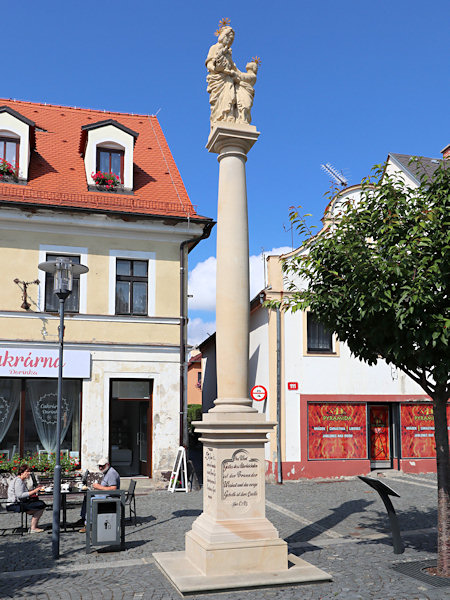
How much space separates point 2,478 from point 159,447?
13.0 ft

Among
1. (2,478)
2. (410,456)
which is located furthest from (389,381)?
(2,478)

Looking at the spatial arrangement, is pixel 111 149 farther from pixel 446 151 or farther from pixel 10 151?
pixel 446 151

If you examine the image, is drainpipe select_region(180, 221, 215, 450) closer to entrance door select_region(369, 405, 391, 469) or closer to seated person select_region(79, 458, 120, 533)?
seated person select_region(79, 458, 120, 533)

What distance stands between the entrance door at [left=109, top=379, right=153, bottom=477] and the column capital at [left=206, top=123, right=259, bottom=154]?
9.30 metres

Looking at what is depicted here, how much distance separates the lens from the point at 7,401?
16188 mm

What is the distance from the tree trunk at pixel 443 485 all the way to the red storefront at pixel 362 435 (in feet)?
32.4

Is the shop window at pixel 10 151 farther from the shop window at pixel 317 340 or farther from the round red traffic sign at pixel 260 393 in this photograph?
the shop window at pixel 317 340

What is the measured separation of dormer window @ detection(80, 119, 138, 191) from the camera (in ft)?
60.4

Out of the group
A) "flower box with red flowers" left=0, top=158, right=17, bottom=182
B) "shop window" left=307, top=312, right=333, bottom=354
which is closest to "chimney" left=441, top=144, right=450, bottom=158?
"shop window" left=307, top=312, right=333, bottom=354

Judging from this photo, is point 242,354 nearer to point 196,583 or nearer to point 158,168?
point 196,583

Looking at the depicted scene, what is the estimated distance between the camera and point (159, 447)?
16828 mm

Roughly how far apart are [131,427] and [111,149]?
26.5 feet

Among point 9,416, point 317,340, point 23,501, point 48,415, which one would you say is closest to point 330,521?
point 23,501

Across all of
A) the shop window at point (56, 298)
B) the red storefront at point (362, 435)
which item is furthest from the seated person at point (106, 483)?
the red storefront at point (362, 435)
